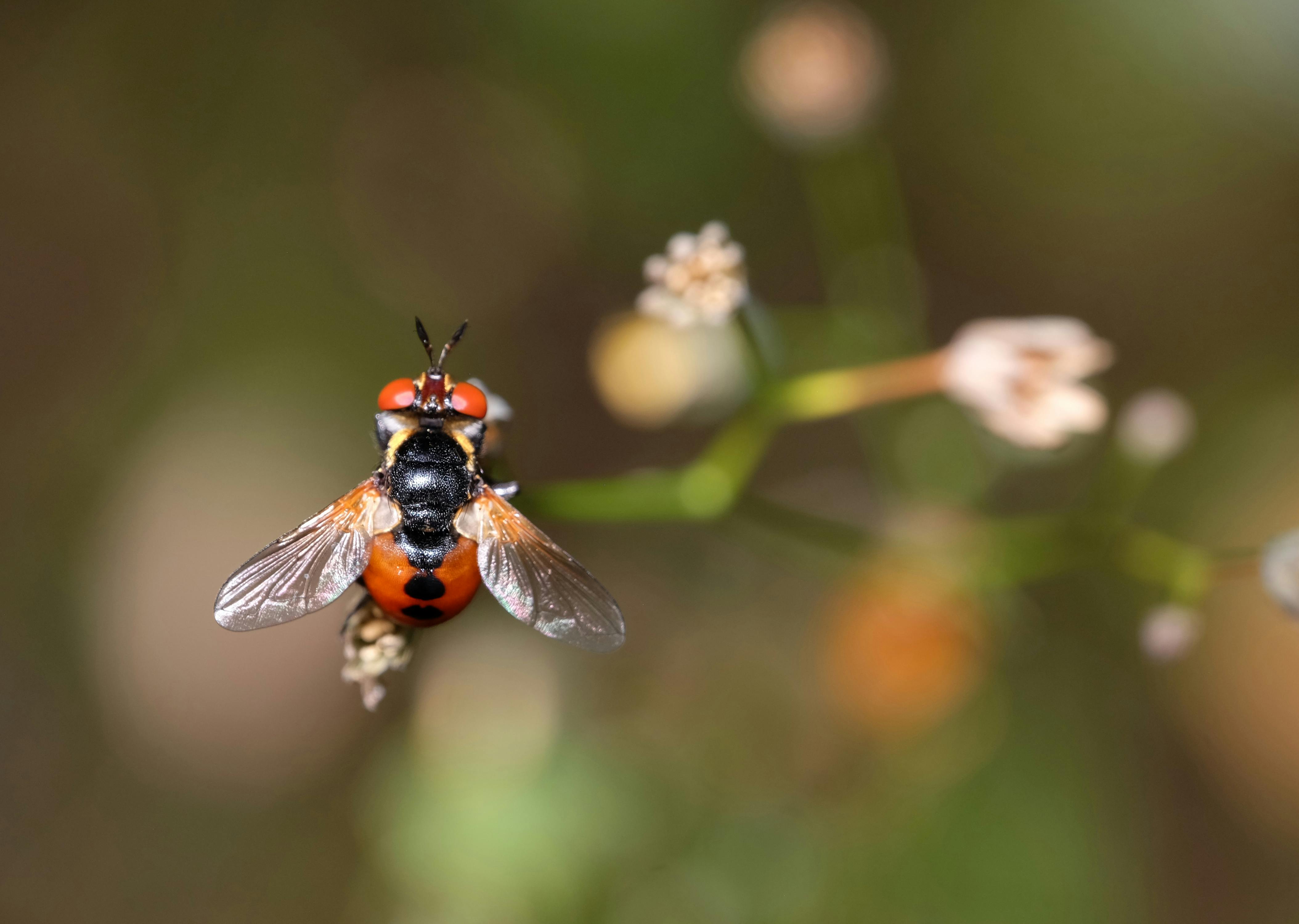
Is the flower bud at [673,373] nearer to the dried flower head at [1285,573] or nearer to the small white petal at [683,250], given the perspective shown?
the small white petal at [683,250]

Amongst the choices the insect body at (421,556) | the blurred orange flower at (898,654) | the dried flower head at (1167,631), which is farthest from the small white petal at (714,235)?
the blurred orange flower at (898,654)

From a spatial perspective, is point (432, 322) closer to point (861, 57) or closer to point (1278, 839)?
point (861, 57)

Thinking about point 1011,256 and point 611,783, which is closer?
point 611,783

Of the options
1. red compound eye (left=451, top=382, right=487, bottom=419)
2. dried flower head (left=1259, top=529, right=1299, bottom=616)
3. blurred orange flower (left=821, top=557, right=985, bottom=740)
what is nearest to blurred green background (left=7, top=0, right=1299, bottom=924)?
blurred orange flower (left=821, top=557, right=985, bottom=740)

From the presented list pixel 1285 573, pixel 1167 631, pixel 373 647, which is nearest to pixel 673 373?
pixel 373 647

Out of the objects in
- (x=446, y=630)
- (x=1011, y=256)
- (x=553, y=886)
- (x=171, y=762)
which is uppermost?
(x=1011, y=256)

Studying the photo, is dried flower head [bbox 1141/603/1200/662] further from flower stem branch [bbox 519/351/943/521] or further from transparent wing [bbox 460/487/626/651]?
transparent wing [bbox 460/487/626/651]

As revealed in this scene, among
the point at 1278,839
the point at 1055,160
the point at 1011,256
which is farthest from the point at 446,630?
the point at 1278,839
